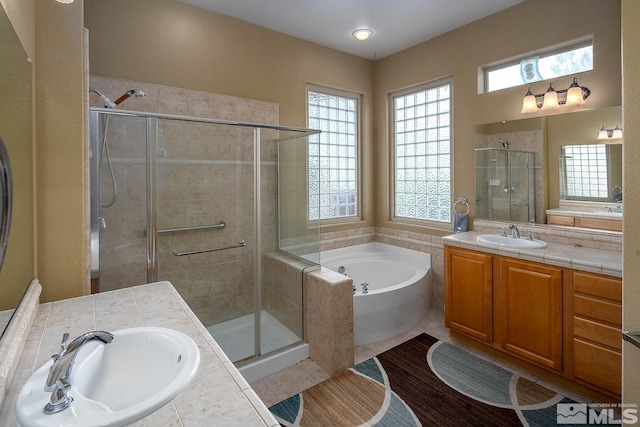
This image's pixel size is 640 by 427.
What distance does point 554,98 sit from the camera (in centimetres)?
261

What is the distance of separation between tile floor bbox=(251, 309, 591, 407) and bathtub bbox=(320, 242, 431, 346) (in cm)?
9

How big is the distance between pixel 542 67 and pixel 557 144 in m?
0.67

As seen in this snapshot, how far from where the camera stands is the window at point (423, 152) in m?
3.52

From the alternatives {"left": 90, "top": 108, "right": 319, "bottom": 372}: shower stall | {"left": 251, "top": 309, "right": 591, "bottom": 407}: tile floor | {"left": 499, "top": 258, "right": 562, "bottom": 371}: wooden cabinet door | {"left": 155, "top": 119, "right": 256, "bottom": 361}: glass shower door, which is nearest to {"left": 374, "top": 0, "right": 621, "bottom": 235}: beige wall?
{"left": 499, "top": 258, "right": 562, "bottom": 371}: wooden cabinet door

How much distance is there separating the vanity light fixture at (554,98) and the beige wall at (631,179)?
4.80 feet

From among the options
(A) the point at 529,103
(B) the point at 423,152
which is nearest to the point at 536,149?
(A) the point at 529,103

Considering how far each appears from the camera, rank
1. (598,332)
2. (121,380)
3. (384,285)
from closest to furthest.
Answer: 1. (121,380)
2. (598,332)
3. (384,285)

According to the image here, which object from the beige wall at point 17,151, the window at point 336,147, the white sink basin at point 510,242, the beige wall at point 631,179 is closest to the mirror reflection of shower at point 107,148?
the beige wall at point 17,151

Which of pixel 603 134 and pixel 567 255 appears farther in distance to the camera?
pixel 603 134

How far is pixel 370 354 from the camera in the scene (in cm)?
262

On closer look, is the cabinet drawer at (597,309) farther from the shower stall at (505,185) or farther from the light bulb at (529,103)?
the light bulb at (529,103)

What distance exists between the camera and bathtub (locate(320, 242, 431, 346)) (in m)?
2.77

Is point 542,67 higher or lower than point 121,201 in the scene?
higher

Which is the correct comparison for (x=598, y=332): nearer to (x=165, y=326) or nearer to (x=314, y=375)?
(x=314, y=375)
